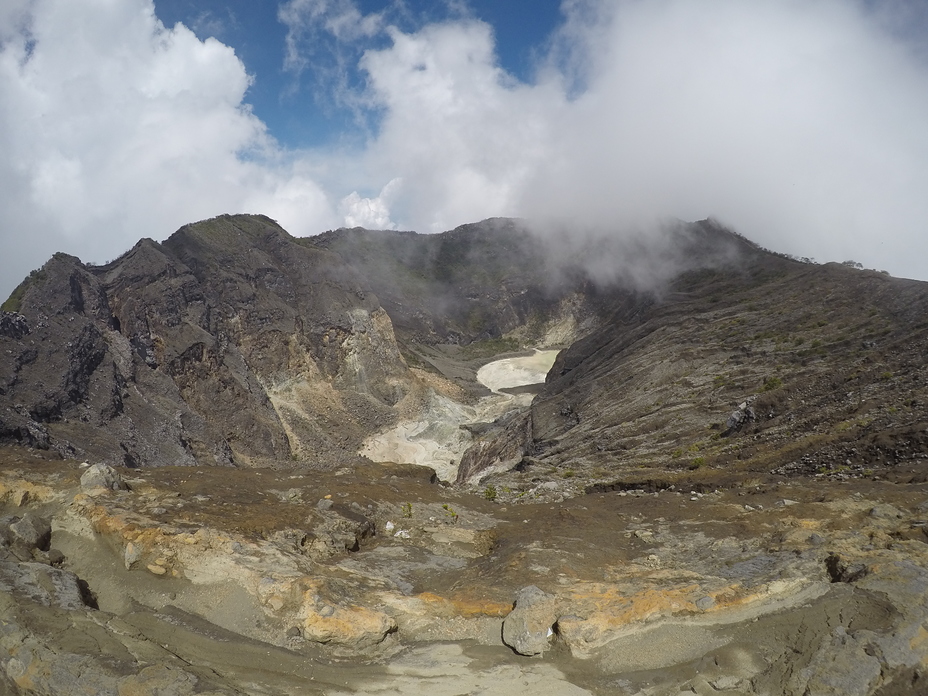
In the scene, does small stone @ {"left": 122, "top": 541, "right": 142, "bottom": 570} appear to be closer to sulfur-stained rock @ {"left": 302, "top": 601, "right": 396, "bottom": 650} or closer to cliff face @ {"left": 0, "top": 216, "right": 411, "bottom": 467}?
sulfur-stained rock @ {"left": 302, "top": 601, "right": 396, "bottom": 650}

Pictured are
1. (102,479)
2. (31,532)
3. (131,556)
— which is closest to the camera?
(131,556)

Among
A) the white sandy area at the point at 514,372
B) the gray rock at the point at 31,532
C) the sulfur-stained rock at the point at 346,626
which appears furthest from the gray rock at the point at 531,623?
the white sandy area at the point at 514,372

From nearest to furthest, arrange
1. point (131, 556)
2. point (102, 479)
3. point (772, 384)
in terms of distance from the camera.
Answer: point (131, 556), point (102, 479), point (772, 384)

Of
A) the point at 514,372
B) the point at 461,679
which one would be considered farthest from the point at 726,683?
the point at 514,372

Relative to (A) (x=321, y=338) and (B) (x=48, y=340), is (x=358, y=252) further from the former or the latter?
(B) (x=48, y=340)

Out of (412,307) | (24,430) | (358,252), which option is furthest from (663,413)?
(358,252)

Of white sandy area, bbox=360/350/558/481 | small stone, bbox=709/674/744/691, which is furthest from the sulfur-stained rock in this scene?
white sandy area, bbox=360/350/558/481

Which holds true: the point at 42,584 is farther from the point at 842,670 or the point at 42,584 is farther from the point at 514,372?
the point at 514,372
